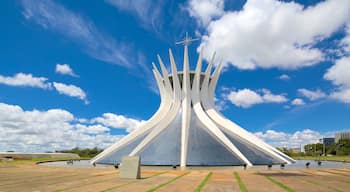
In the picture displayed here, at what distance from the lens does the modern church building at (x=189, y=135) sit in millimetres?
27719

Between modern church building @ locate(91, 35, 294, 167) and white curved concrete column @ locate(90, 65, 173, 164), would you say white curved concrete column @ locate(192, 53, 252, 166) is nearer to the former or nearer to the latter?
modern church building @ locate(91, 35, 294, 167)

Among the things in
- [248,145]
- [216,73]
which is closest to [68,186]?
[248,145]

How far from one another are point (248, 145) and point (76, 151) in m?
53.2

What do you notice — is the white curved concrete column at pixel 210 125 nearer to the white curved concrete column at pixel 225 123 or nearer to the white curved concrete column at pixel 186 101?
the white curved concrete column at pixel 186 101

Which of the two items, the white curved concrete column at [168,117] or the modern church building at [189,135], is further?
the white curved concrete column at [168,117]

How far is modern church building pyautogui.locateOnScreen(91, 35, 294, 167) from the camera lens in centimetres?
2772

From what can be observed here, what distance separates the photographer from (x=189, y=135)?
30.9 m

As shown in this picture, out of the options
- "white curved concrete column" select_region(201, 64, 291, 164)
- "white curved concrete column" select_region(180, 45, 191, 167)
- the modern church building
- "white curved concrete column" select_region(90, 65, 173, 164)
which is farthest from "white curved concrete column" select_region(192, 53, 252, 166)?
"white curved concrete column" select_region(90, 65, 173, 164)

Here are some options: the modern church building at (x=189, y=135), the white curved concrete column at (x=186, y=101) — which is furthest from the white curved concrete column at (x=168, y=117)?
the white curved concrete column at (x=186, y=101)

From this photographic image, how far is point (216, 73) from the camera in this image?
3919cm

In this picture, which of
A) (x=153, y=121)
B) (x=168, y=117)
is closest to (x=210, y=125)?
(x=168, y=117)

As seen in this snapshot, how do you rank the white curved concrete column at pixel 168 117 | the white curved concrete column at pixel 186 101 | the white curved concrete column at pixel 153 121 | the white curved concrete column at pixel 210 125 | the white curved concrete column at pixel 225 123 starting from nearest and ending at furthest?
1. the white curved concrete column at pixel 210 125
2. the white curved concrete column at pixel 168 117
3. the white curved concrete column at pixel 186 101
4. the white curved concrete column at pixel 225 123
5. the white curved concrete column at pixel 153 121

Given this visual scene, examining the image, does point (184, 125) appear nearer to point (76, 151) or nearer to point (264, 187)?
point (264, 187)

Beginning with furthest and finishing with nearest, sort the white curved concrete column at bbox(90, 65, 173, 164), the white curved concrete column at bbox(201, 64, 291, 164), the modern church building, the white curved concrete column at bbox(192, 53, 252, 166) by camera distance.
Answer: the white curved concrete column at bbox(90, 65, 173, 164) < the white curved concrete column at bbox(201, 64, 291, 164) < the white curved concrete column at bbox(192, 53, 252, 166) < the modern church building
